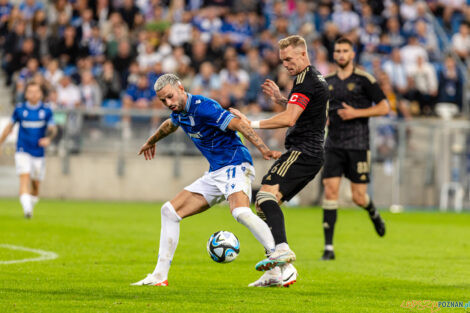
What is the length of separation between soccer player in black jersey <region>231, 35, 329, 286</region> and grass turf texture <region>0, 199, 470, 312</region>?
0.58 meters

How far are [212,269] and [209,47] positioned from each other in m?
14.6

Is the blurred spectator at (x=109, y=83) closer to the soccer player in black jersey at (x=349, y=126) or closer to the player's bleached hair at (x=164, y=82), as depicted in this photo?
the soccer player in black jersey at (x=349, y=126)

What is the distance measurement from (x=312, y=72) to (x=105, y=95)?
49.4 ft

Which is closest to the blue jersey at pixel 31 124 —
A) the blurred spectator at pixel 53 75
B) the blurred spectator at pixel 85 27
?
the blurred spectator at pixel 53 75

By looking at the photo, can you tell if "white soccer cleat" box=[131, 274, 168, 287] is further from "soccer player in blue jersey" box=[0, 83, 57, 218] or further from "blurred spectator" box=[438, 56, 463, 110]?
"blurred spectator" box=[438, 56, 463, 110]

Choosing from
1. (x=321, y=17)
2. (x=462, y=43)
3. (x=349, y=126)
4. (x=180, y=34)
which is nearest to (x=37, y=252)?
(x=349, y=126)

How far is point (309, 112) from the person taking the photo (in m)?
8.62

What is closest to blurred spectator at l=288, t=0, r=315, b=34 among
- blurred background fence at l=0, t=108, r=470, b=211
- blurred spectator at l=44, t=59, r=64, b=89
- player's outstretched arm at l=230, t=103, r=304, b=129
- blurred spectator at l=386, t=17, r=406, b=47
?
blurred spectator at l=386, t=17, r=406, b=47

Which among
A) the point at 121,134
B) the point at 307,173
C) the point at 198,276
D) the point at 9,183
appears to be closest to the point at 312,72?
the point at 307,173

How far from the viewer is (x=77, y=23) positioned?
24.4m

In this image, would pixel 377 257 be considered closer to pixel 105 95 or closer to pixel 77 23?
pixel 105 95

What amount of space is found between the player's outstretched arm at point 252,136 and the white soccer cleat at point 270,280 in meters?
1.22

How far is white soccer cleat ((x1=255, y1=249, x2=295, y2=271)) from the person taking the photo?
25.0ft

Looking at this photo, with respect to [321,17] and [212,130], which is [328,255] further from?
[321,17]
